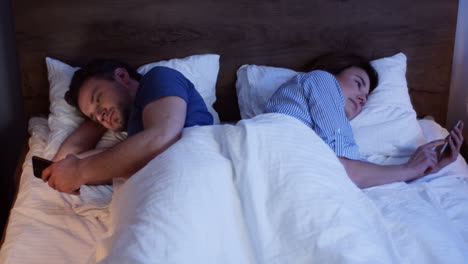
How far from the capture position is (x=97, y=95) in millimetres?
1648

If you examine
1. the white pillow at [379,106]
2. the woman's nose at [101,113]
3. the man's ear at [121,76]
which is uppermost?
the man's ear at [121,76]

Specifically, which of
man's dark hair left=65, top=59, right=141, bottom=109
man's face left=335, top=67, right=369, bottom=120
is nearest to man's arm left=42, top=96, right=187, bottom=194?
man's dark hair left=65, top=59, right=141, bottom=109

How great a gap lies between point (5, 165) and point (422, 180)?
1.82 meters

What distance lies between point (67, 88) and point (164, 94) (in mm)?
685

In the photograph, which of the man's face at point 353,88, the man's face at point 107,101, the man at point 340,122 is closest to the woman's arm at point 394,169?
the man at point 340,122

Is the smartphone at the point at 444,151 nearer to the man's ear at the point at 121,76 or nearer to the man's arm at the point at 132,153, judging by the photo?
the man's arm at the point at 132,153

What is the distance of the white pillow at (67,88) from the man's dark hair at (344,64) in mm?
450

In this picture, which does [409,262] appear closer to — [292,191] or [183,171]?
[292,191]

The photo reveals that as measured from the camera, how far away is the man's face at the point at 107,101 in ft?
5.35

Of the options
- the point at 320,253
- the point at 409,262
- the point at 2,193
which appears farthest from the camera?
the point at 2,193

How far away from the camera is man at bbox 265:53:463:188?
1.59 meters

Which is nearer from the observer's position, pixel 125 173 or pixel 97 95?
pixel 125 173

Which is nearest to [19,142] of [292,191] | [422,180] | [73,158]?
[73,158]

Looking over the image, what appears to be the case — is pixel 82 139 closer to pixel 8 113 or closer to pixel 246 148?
pixel 8 113
